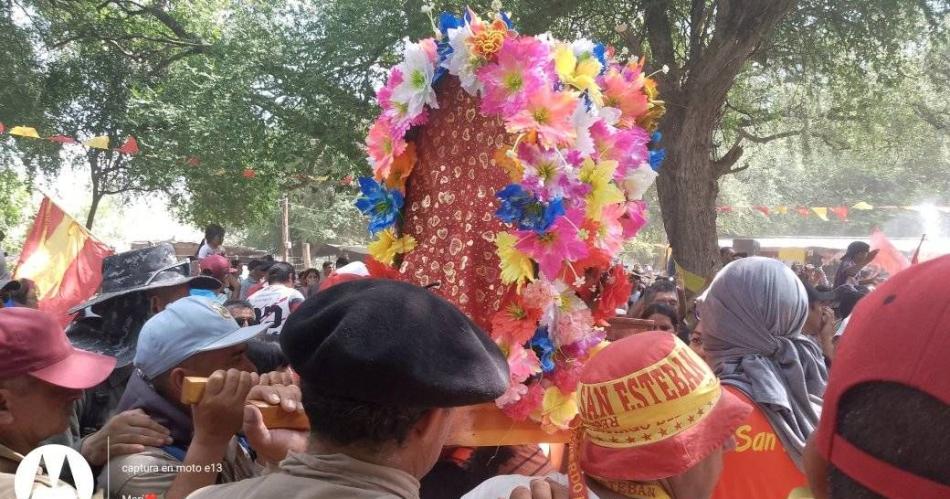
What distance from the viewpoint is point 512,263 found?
2.93 metres

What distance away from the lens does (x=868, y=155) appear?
16.2 m

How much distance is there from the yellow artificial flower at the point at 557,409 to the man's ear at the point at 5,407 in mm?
1846

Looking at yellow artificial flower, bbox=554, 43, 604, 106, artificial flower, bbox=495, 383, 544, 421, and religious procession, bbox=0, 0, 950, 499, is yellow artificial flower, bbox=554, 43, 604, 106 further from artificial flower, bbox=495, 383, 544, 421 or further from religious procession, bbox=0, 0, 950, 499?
artificial flower, bbox=495, 383, 544, 421

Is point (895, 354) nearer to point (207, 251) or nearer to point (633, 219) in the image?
point (633, 219)

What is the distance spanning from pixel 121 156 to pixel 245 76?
7.42 meters

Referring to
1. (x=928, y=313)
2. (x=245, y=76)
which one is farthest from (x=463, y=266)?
(x=245, y=76)

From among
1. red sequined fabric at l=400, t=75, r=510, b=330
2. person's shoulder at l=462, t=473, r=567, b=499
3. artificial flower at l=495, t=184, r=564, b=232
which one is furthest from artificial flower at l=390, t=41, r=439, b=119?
person's shoulder at l=462, t=473, r=567, b=499

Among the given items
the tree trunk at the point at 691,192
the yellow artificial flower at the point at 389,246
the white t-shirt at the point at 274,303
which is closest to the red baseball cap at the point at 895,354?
the yellow artificial flower at the point at 389,246

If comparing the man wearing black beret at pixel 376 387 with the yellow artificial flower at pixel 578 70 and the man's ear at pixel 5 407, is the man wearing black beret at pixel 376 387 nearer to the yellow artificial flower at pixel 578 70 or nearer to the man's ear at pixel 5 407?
the man's ear at pixel 5 407

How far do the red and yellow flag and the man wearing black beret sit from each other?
588 cm

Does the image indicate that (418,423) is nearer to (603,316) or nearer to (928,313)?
(928,313)

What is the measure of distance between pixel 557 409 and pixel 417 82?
164 cm

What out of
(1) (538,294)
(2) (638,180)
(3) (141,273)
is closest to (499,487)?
(1) (538,294)

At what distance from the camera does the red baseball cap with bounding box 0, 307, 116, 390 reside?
6.82 feet
